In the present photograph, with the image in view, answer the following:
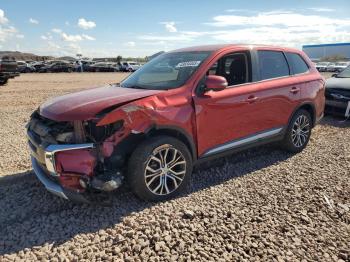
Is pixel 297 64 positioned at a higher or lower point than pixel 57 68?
A: higher

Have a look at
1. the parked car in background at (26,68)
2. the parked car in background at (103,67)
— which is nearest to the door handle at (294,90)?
the parked car in background at (103,67)

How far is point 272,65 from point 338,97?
408 cm

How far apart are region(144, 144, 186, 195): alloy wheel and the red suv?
1cm

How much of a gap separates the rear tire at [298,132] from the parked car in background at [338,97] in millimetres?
2981

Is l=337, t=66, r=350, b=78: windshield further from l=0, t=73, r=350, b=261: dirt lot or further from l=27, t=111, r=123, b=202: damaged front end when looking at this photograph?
l=27, t=111, r=123, b=202: damaged front end

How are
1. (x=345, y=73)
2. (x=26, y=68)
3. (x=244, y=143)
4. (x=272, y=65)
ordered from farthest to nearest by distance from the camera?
(x=26, y=68)
(x=345, y=73)
(x=272, y=65)
(x=244, y=143)

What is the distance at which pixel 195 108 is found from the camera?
4.22 m

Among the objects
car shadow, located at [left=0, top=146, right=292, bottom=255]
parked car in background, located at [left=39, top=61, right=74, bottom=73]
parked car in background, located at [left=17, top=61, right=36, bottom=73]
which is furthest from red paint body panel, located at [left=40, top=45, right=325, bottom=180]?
parked car in background, located at [left=17, top=61, right=36, bottom=73]

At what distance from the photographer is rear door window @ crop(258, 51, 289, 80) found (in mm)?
5195

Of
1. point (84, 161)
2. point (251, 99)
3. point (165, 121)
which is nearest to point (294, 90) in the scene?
point (251, 99)

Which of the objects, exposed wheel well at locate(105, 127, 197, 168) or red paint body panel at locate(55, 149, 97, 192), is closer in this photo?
red paint body panel at locate(55, 149, 97, 192)

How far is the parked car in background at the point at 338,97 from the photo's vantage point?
8461 millimetres

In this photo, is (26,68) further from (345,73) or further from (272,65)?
(272,65)

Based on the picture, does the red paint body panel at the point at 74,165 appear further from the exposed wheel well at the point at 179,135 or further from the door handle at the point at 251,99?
the door handle at the point at 251,99
